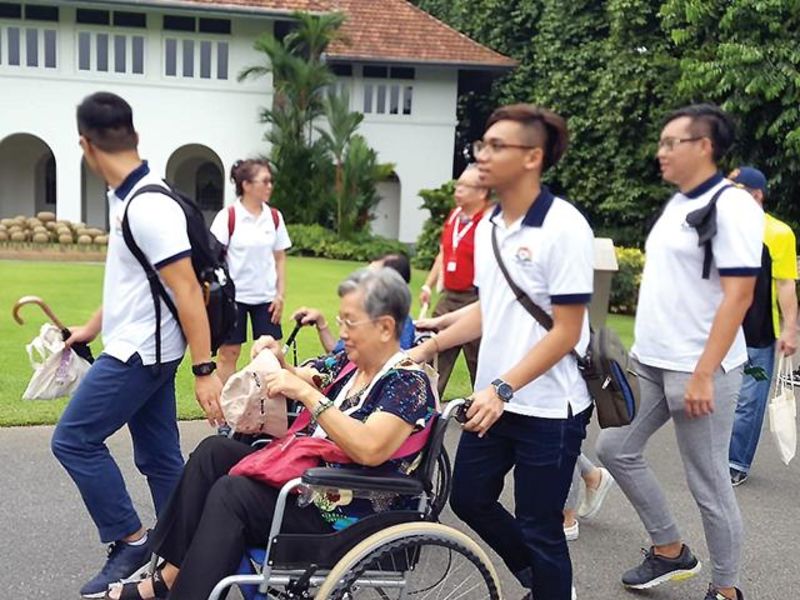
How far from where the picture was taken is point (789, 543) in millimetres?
3971

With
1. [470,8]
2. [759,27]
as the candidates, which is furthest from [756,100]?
[470,8]

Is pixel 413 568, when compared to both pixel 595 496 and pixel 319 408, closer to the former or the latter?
pixel 319 408

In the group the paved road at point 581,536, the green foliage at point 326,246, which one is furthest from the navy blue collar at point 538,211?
the green foliage at point 326,246

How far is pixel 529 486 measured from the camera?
2.63 meters

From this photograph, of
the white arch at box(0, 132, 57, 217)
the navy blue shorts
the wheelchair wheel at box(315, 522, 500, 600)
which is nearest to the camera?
the wheelchair wheel at box(315, 522, 500, 600)

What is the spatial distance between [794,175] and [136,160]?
1262 centimetres

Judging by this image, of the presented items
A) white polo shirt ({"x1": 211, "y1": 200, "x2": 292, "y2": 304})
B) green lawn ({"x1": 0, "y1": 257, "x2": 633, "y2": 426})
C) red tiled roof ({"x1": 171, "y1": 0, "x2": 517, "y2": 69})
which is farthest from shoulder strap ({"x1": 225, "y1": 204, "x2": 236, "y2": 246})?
red tiled roof ({"x1": 171, "y1": 0, "x2": 517, "y2": 69})

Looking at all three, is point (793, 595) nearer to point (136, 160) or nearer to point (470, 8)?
point (136, 160)

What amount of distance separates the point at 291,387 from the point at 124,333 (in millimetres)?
901

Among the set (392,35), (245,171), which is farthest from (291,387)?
(392,35)

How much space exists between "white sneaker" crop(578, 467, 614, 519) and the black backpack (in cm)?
194

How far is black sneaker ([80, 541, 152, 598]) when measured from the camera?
3.07 meters

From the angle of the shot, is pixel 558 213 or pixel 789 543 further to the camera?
pixel 789 543

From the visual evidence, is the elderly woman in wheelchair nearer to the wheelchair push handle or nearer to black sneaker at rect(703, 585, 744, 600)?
the wheelchair push handle
